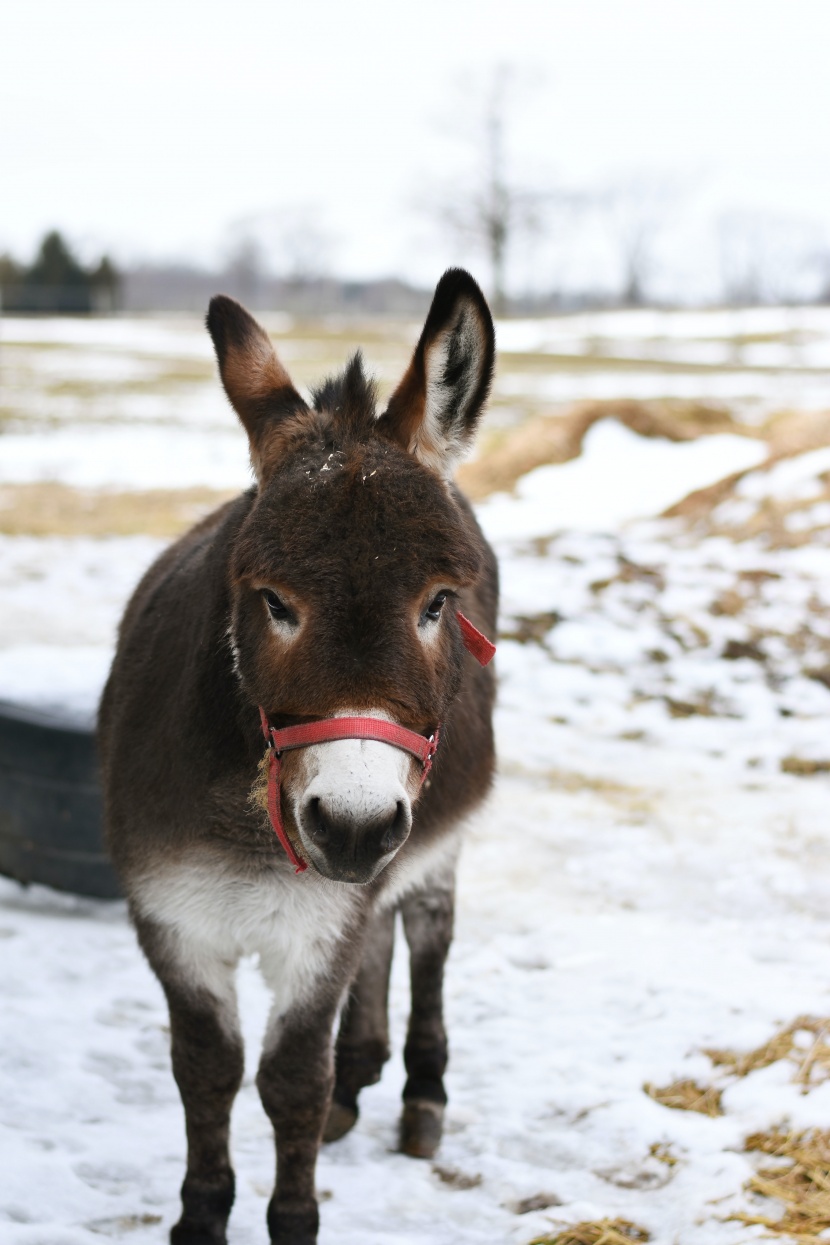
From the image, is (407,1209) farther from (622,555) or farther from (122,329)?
(122,329)

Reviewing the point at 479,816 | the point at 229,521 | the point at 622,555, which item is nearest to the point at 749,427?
the point at 622,555

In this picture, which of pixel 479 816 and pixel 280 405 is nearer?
pixel 280 405

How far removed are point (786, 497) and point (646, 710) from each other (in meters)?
5.22

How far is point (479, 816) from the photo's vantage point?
413 cm

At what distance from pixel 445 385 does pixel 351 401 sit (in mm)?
223

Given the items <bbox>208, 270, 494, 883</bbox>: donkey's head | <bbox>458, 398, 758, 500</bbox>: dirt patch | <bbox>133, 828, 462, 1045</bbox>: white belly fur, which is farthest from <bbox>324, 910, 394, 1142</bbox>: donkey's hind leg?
<bbox>458, 398, 758, 500</bbox>: dirt patch

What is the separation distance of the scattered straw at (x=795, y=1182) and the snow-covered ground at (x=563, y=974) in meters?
0.06

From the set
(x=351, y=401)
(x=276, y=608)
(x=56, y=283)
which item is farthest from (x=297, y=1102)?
(x=56, y=283)

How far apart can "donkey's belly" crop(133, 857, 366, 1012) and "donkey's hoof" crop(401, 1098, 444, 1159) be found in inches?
37.4

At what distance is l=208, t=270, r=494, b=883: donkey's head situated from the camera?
7.06 feet

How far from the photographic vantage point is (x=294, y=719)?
7.54ft

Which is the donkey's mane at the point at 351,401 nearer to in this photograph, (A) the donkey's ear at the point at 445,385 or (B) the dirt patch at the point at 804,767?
(A) the donkey's ear at the point at 445,385

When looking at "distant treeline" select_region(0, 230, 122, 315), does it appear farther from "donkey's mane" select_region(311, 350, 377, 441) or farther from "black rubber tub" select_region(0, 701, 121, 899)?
"donkey's mane" select_region(311, 350, 377, 441)

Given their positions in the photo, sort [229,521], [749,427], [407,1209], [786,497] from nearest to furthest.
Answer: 1. [229,521]
2. [407,1209]
3. [786,497]
4. [749,427]
